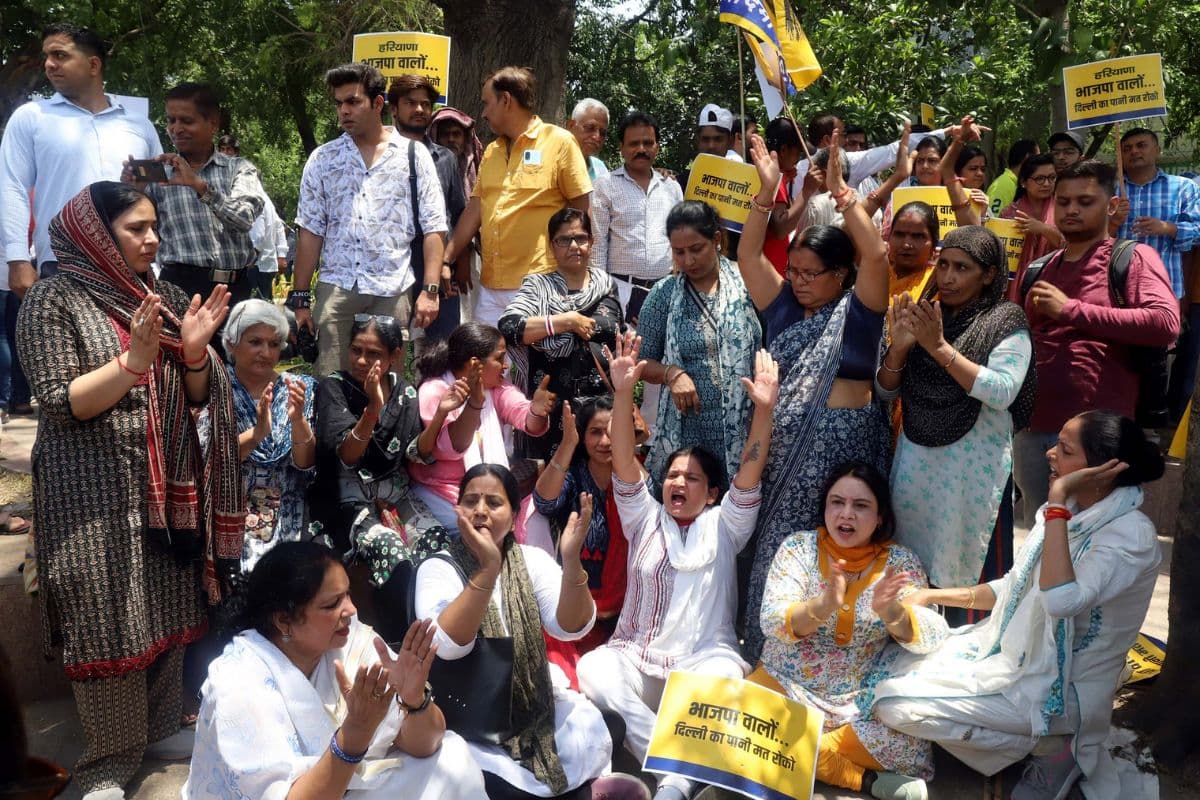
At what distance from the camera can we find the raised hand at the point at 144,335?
3.20 metres

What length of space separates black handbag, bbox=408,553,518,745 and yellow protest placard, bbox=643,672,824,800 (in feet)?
1.65

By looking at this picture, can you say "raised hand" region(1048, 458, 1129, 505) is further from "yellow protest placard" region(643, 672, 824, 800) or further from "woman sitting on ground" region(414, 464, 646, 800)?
"woman sitting on ground" region(414, 464, 646, 800)

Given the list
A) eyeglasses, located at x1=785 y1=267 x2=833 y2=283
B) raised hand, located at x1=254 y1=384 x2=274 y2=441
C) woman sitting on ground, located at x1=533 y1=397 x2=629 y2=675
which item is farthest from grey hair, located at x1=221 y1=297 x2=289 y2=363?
eyeglasses, located at x1=785 y1=267 x2=833 y2=283

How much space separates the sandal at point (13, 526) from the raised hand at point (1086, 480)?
13.9 feet

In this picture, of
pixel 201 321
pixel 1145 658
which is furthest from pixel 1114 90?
pixel 201 321

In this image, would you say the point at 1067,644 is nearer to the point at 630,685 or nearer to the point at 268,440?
the point at 630,685

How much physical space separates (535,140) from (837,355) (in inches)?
82.2

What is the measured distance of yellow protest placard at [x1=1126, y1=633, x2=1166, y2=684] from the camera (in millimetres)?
3939

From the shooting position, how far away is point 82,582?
340 centimetres

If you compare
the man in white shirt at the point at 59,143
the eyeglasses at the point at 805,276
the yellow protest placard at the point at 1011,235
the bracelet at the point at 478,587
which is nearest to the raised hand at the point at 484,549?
the bracelet at the point at 478,587

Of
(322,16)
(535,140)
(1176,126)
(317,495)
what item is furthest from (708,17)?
(1176,126)

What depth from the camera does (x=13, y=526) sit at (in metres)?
4.78

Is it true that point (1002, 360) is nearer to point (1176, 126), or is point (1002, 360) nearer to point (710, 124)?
point (710, 124)

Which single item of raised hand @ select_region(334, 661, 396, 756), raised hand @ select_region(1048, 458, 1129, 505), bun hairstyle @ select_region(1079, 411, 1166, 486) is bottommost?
raised hand @ select_region(334, 661, 396, 756)
